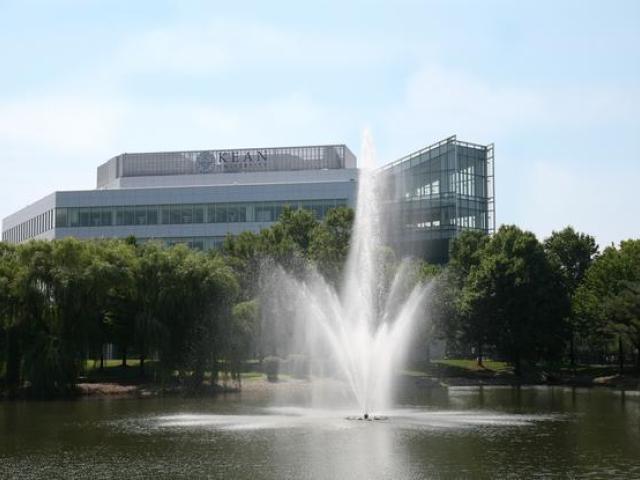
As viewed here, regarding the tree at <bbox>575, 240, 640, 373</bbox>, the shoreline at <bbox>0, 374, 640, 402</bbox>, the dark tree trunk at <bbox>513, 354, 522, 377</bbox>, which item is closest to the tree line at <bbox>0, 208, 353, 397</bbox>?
the shoreline at <bbox>0, 374, 640, 402</bbox>

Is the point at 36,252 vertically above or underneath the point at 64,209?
underneath

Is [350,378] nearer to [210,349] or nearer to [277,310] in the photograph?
[210,349]

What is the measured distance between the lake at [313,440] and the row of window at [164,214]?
5665cm

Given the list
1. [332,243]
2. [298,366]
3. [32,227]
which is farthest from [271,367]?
[32,227]

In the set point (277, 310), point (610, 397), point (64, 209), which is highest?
point (64, 209)

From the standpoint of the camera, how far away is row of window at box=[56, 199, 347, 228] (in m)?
105

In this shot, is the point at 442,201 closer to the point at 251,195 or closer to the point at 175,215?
the point at 251,195

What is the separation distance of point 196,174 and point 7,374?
213 ft

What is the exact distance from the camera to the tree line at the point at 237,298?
54062 mm

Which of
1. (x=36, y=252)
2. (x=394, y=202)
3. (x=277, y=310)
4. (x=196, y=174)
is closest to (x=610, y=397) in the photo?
(x=277, y=310)

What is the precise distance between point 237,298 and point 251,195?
3916cm

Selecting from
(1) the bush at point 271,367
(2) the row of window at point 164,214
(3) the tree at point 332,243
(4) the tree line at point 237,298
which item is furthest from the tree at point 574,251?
(1) the bush at point 271,367

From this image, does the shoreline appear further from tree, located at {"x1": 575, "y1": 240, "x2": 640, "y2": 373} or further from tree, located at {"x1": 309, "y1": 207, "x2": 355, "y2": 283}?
tree, located at {"x1": 309, "y1": 207, "x2": 355, "y2": 283}

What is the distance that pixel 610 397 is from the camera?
55.5m
